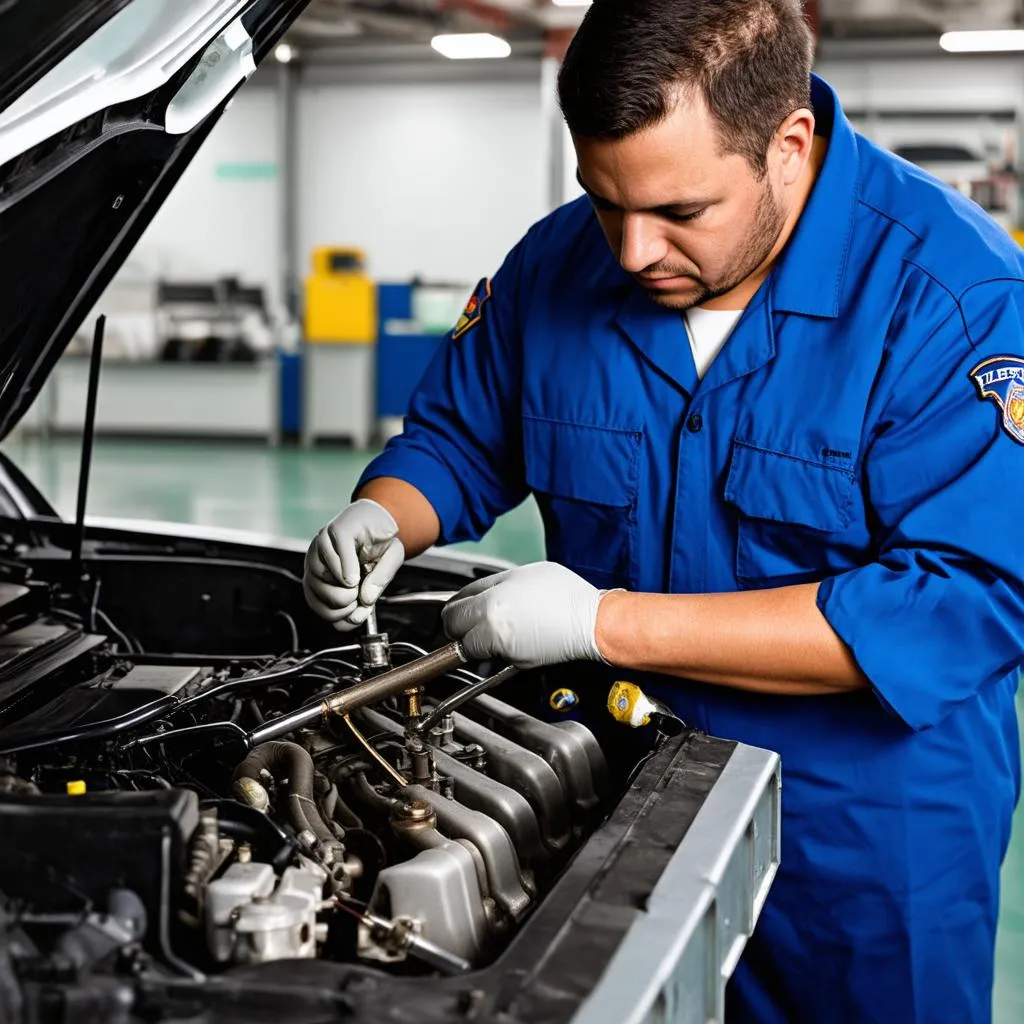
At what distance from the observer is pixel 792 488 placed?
143cm

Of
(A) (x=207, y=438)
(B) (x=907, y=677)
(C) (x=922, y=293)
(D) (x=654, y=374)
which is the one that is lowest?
(A) (x=207, y=438)

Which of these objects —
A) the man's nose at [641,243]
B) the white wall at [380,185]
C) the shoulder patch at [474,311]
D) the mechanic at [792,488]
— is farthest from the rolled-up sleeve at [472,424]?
the white wall at [380,185]

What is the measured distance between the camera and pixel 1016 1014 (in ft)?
7.39

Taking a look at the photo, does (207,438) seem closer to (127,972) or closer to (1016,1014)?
(1016,1014)

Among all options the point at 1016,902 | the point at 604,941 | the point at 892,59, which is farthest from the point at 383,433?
the point at 604,941

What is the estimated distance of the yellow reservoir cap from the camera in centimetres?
138

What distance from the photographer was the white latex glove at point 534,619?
1.37m

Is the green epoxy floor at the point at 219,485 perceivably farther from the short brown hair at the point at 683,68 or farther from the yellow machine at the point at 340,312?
the short brown hair at the point at 683,68

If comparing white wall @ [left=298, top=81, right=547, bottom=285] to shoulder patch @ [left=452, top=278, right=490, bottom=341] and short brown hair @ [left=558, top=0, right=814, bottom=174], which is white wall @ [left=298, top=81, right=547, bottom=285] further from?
short brown hair @ [left=558, top=0, right=814, bottom=174]

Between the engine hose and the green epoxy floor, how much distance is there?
406cm

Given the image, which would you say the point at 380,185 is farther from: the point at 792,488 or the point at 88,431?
the point at 792,488

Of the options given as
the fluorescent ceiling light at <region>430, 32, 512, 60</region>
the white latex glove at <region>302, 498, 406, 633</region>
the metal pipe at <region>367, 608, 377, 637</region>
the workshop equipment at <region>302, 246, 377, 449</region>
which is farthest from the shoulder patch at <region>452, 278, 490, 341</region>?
the fluorescent ceiling light at <region>430, 32, 512, 60</region>

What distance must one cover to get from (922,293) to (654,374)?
1.06ft

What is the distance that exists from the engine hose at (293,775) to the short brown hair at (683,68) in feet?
2.34
